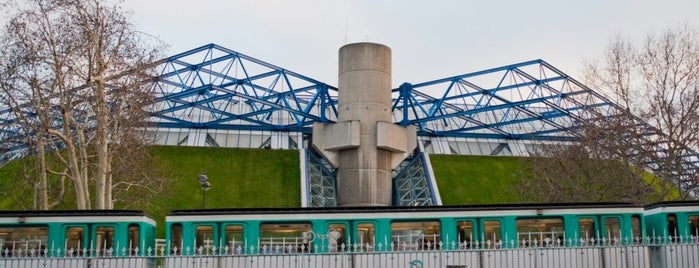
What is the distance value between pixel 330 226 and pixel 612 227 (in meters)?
9.71

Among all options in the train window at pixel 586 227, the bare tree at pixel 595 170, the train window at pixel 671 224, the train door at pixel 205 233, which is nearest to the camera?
the train door at pixel 205 233

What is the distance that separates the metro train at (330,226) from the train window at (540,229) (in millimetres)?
34

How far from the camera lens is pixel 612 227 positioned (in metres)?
26.9

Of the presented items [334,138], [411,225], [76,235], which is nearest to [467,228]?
[411,225]

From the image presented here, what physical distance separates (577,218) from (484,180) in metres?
39.4

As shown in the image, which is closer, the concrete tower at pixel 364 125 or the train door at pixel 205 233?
the train door at pixel 205 233

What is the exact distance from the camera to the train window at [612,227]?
87.9 ft

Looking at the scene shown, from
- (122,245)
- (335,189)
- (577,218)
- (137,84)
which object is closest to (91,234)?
(122,245)

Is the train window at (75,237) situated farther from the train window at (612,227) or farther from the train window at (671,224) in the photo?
the train window at (671,224)

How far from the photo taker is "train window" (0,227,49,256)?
83.3 ft

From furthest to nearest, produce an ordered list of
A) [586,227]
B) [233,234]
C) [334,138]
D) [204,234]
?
[334,138]
[586,227]
[233,234]
[204,234]

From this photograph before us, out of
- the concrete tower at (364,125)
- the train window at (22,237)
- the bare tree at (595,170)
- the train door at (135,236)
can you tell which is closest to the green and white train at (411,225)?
the train door at (135,236)

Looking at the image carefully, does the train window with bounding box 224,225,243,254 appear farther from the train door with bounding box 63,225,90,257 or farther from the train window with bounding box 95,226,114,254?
the train door with bounding box 63,225,90,257

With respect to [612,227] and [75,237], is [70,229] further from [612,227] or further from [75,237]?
[612,227]
